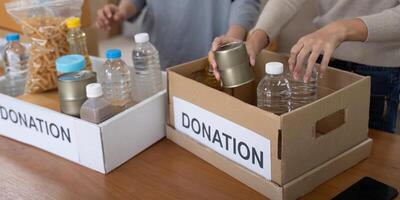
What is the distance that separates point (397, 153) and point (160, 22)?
991 millimetres

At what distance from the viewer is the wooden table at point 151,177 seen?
1.02 metres

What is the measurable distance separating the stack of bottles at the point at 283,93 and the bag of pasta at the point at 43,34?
0.62 m

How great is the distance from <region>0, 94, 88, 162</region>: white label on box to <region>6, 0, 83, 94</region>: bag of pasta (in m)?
0.17

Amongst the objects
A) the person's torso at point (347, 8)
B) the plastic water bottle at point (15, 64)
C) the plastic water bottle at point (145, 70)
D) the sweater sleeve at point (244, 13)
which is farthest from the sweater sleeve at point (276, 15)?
the plastic water bottle at point (15, 64)

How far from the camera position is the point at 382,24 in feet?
3.71

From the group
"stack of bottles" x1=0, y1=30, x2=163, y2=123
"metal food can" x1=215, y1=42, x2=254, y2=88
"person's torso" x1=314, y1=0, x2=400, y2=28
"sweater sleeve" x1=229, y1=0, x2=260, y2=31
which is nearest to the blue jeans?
"person's torso" x1=314, y1=0, x2=400, y2=28

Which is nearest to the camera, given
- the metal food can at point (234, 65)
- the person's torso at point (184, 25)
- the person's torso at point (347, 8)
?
the metal food can at point (234, 65)

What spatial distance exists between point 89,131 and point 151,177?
6.7 inches

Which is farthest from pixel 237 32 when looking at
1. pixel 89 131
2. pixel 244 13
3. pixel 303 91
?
pixel 89 131

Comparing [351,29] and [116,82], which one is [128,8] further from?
[351,29]

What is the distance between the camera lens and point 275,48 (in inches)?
114

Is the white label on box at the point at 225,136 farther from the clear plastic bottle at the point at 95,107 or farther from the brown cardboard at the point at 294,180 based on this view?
the clear plastic bottle at the point at 95,107

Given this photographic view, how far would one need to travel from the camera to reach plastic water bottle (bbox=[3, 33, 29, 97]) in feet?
4.79

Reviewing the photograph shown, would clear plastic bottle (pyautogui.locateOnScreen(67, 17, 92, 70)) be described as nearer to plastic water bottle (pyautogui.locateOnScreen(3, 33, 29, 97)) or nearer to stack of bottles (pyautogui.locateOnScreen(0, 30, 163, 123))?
stack of bottles (pyautogui.locateOnScreen(0, 30, 163, 123))
